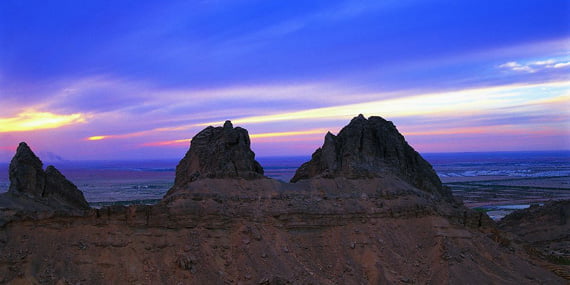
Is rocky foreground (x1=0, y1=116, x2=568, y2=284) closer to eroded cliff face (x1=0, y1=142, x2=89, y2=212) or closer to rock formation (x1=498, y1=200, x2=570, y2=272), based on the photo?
eroded cliff face (x1=0, y1=142, x2=89, y2=212)

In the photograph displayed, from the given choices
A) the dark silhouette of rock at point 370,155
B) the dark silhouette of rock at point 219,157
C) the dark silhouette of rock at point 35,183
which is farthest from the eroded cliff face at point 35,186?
the dark silhouette of rock at point 370,155

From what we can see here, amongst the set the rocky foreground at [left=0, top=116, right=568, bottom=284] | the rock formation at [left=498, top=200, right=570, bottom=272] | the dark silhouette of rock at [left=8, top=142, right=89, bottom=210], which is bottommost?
the rock formation at [left=498, top=200, right=570, bottom=272]

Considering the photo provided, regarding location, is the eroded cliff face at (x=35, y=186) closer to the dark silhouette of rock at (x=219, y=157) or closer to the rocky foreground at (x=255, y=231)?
the rocky foreground at (x=255, y=231)

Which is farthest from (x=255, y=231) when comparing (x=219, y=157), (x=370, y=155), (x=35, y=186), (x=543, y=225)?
(x=543, y=225)

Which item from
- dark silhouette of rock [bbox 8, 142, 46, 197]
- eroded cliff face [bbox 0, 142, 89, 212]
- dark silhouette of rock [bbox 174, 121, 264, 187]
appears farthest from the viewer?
dark silhouette of rock [bbox 174, 121, 264, 187]

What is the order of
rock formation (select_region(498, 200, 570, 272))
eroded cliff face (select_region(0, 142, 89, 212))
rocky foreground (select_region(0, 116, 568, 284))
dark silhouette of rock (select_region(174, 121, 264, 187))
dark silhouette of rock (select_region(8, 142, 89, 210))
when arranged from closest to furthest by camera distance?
rocky foreground (select_region(0, 116, 568, 284)) < eroded cliff face (select_region(0, 142, 89, 212)) < dark silhouette of rock (select_region(8, 142, 89, 210)) < dark silhouette of rock (select_region(174, 121, 264, 187)) < rock formation (select_region(498, 200, 570, 272))

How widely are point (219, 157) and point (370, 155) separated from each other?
12.9 m

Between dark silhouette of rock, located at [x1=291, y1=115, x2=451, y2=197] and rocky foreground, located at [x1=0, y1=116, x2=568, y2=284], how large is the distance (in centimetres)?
15

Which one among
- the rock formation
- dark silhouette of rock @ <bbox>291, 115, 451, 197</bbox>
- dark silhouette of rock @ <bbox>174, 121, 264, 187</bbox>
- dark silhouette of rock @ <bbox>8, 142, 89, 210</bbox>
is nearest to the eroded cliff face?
dark silhouette of rock @ <bbox>8, 142, 89, 210</bbox>

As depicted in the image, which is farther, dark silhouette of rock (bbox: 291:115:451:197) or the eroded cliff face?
dark silhouette of rock (bbox: 291:115:451:197)

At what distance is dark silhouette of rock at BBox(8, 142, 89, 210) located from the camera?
37031mm

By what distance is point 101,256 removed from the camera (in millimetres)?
30094

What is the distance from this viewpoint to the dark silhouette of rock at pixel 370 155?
140 ft

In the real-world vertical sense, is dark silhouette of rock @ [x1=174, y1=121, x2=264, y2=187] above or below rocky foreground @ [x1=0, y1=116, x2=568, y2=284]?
above
